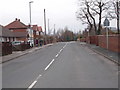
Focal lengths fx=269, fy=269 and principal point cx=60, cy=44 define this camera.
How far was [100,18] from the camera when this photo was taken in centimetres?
5331

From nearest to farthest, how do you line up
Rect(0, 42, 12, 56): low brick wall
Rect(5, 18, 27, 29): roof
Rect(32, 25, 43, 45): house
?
1. Rect(0, 42, 12, 56): low brick wall
2. Rect(32, 25, 43, 45): house
3. Rect(5, 18, 27, 29): roof

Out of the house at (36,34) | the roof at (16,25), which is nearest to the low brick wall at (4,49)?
the house at (36,34)

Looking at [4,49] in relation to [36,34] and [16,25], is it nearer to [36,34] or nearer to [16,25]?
[16,25]

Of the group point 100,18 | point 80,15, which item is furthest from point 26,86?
point 80,15

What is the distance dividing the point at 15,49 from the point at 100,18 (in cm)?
1985

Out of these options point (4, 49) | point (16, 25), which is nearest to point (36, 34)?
point (16, 25)

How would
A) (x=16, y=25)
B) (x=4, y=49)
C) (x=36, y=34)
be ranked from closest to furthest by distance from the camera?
(x=4, y=49)
(x=16, y=25)
(x=36, y=34)

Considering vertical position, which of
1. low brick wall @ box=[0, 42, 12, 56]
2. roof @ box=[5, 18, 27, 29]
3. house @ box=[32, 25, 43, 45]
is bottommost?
low brick wall @ box=[0, 42, 12, 56]

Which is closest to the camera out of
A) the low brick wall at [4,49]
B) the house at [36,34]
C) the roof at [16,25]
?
the low brick wall at [4,49]

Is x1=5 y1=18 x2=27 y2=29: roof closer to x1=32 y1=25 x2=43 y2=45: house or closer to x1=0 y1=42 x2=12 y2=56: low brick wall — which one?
x1=32 y1=25 x2=43 y2=45: house

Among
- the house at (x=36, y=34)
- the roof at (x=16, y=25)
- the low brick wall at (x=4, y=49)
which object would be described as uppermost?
the roof at (x=16, y=25)

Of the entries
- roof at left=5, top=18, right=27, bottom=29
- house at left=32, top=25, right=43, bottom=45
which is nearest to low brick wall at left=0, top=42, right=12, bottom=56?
house at left=32, top=25, right=43, bottom=45

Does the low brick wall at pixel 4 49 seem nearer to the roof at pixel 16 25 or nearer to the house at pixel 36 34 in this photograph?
the house at pixel 36 34

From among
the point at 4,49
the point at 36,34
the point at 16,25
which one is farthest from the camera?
the point at 36,34
